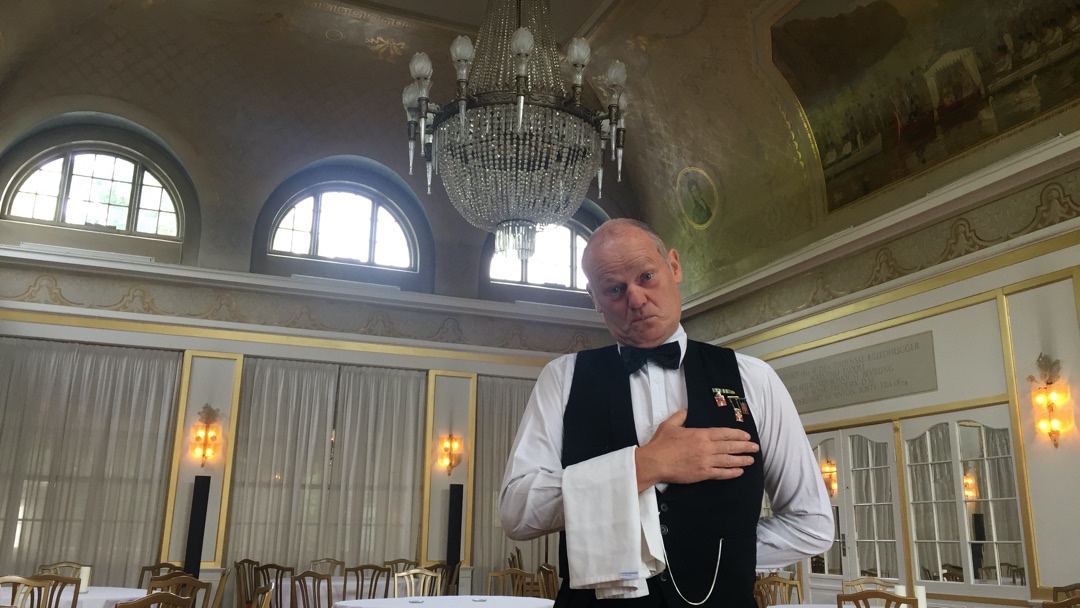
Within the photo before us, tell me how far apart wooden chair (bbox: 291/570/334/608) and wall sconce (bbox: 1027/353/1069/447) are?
233 inches

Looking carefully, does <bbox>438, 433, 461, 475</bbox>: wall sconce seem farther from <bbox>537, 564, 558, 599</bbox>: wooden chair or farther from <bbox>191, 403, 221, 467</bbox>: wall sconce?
<bbox>191, 403, 221, 467</bbox>: wall sconce

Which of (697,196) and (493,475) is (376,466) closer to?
(493,475)

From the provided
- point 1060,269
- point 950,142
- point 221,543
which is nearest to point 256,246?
point 221,543

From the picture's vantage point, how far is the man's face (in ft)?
4.58

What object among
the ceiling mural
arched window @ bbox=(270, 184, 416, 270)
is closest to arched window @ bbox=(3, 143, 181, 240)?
arched window @ bbox=(270, 184, 416, 270)

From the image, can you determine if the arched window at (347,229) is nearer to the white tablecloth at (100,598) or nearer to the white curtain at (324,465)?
the white curtain at (324,465)

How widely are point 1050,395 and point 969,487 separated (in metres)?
1.12

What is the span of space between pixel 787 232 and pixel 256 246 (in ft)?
Answer: 21.8

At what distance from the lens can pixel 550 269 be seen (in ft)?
40.4

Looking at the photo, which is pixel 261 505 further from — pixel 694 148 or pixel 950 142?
pixel 950 142

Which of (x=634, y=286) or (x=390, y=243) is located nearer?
(x=634, y=286)

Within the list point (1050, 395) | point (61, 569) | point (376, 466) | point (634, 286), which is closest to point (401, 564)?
point (376, 466)

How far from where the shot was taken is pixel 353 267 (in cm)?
1109

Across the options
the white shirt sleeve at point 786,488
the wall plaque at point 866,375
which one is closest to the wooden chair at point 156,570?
the wall plaque at point 866,375
